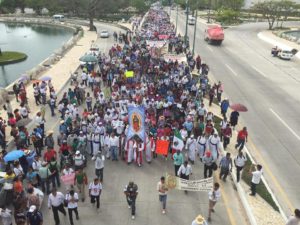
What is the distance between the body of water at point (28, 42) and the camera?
41.1 m

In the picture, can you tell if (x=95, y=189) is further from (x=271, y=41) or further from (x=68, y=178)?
(x=271, y=41)

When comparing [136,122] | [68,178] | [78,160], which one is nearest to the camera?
[68,178]

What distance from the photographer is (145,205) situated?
1288 cm

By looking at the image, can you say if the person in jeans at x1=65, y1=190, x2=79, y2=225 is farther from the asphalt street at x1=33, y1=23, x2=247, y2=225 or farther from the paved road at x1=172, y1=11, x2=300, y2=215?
the paved road at x1=172, y1=11, x2=300, y2=215

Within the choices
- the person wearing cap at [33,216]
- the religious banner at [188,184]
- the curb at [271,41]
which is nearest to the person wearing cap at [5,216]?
the person wearing cap at [33,216]

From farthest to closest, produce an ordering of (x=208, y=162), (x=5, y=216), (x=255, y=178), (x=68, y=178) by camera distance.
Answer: (x=208, y=162)
(x=255, y=178)
(x=68, y=178)
(x=5, y=216)

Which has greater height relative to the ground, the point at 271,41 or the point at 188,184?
the point at 188,184

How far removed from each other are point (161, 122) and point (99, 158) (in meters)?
4.22

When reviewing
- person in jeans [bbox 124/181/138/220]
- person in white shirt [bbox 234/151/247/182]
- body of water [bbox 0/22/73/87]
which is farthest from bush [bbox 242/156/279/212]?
body of water [bbox 0/22/73/87]

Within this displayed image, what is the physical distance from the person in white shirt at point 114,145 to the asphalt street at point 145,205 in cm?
47

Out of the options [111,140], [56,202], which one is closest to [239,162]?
[111,140]

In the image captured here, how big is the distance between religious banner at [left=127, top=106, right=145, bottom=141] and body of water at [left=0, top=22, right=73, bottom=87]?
2488 centimetres

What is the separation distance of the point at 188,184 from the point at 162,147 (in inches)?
111

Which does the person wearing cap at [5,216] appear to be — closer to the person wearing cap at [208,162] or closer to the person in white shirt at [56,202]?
the person in white shirt at [56,202]
